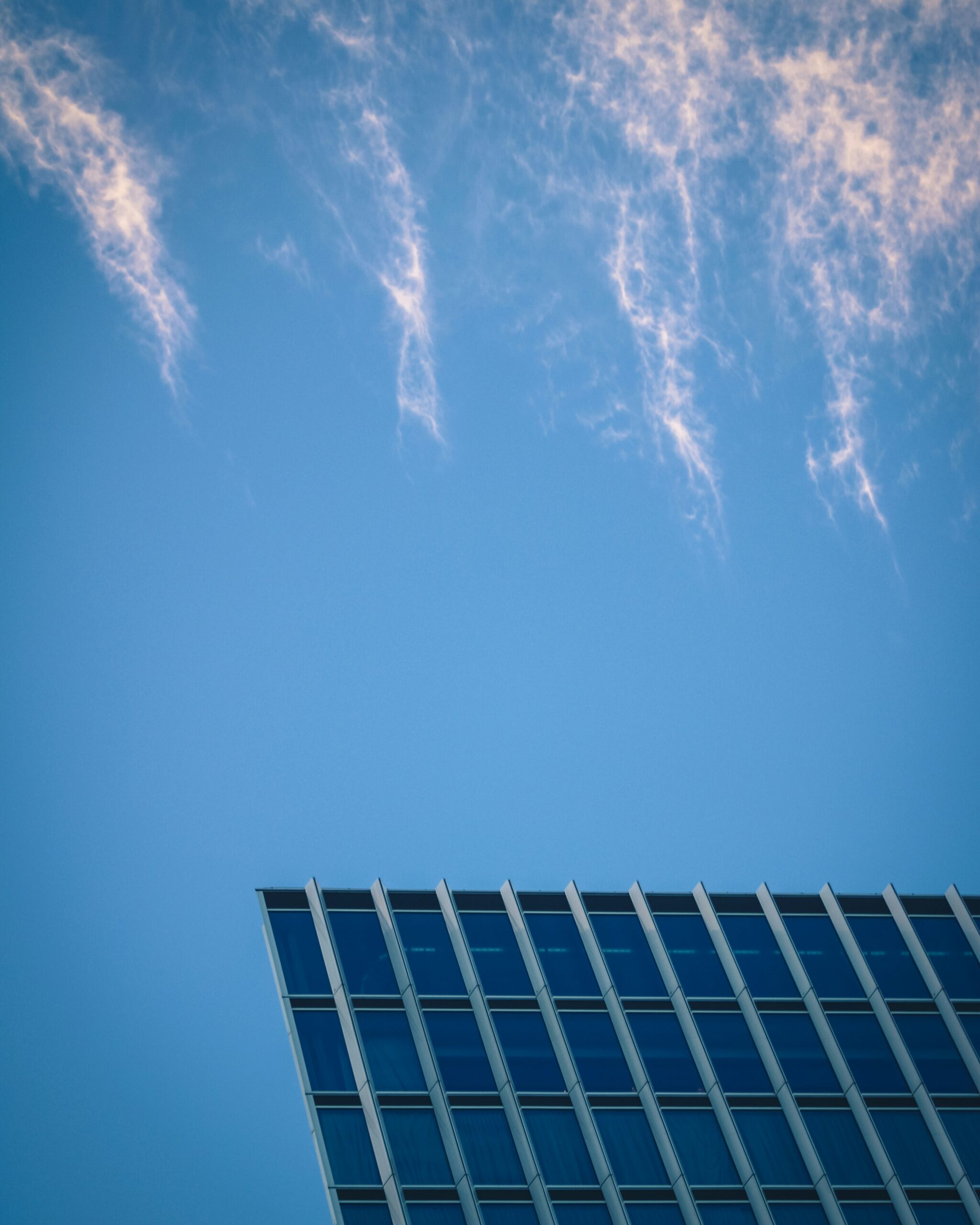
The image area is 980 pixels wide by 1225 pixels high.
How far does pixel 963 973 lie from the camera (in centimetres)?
3697

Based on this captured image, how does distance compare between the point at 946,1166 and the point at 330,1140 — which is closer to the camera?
the point at 330,1140

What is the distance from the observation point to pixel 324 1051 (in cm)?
3231

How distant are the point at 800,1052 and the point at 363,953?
12.2 metres

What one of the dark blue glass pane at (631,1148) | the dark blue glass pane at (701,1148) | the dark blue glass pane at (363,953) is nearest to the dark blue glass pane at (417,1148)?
the dark blue glass pane at (363,953)

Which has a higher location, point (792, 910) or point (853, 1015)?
point (792, 910)

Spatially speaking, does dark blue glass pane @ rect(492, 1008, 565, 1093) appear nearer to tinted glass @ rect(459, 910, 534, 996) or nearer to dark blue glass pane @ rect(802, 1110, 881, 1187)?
tinted glass @ rect(459, 910, 534, 996)

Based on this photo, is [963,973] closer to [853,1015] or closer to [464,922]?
[853,1015]

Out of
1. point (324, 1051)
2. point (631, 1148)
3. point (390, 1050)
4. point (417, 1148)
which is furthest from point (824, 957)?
point (324, 1051)

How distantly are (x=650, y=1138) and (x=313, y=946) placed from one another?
10.1 metres

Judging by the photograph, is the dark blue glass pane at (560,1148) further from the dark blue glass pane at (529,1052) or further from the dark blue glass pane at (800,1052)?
the dark blue glass pane at (800,1052)

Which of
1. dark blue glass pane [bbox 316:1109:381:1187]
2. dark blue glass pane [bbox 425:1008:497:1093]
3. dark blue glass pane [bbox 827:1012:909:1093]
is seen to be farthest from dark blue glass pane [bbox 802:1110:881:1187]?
dark blue glass pane [bbox 316:1109:381:1187]

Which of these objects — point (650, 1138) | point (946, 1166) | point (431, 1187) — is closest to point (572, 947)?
point (650, 1138)

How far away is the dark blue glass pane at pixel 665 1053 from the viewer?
110 feet

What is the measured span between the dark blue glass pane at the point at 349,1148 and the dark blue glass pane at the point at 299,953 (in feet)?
11.1
